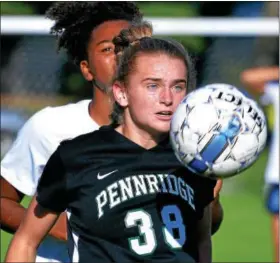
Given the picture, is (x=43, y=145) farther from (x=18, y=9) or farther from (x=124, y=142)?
(x=18, y=9)

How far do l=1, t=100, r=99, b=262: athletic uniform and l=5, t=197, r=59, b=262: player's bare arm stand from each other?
3.26 ft

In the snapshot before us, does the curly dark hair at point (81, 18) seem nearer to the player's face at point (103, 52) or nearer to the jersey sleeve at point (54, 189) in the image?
the player's face at point (103, 52)

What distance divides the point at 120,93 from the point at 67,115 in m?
0.96

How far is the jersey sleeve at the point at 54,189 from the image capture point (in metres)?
3.40

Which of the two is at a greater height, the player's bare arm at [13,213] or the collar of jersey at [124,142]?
the collar of jersey at [124,142]

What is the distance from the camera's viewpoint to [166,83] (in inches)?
134

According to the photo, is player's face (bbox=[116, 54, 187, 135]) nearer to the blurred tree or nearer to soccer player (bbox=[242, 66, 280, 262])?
soccer player (bbox=[242, 66, 280, 262])

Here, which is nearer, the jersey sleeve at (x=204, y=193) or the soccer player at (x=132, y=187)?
the soccer player at (x=132, y=187)

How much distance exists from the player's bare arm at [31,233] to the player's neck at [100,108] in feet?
3.12

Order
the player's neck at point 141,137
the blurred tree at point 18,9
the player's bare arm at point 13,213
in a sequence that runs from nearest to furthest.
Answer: the player's neck at point 141,137
the player's bare arm at point 13,213
the blurred tree at point 18,9

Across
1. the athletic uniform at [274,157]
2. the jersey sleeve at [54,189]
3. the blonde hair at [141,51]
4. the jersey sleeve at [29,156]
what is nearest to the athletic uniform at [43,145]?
the jersey sleeve at [29,156]

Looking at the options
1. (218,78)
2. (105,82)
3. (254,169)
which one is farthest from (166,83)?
(254,169)

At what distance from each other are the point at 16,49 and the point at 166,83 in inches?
262

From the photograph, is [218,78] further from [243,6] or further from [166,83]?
[166,83]
